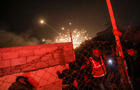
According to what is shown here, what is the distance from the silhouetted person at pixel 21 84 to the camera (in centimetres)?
432

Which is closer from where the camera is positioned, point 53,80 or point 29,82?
point 29,82

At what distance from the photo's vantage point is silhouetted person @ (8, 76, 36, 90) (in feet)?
14.2

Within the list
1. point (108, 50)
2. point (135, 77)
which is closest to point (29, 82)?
point (108, 50)

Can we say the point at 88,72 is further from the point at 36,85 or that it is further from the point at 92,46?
the point at 36,85

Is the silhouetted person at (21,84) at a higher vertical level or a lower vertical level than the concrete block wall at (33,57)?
lower

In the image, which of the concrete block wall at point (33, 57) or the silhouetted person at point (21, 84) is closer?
the silhouetted person at point (21, 84)

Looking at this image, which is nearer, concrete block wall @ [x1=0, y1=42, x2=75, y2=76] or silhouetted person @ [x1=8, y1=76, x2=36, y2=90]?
silhouetted person @ [x1=8, y1=76, x2=36, y2=90]

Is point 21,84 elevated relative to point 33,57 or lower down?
lower down

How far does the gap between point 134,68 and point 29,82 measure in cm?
835

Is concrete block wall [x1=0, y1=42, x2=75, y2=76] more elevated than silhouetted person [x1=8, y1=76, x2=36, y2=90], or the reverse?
concrete block wall [x1=0, y1=42, x2=75, y2=76]

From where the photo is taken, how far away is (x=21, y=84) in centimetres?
447

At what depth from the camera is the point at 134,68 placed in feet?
23.7

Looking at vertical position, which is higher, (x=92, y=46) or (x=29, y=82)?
(x=92, y=46)

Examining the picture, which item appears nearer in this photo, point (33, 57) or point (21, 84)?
point (21, 84)
